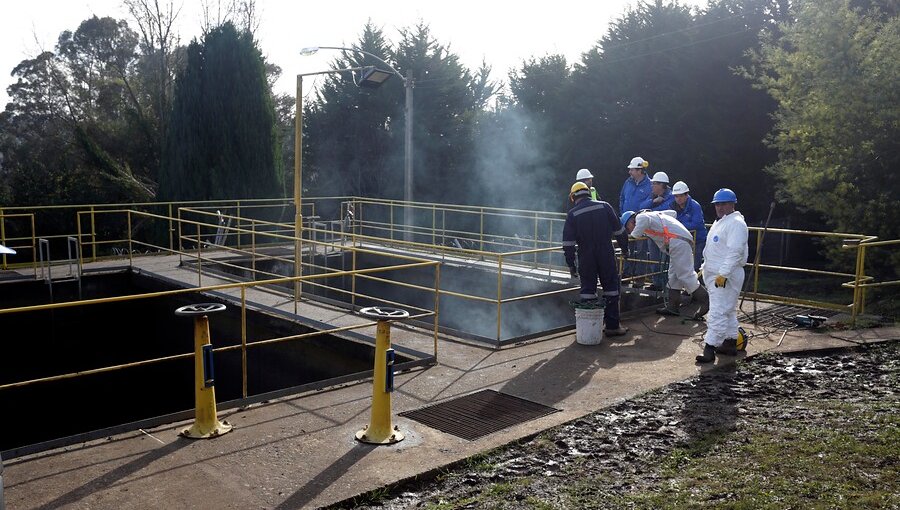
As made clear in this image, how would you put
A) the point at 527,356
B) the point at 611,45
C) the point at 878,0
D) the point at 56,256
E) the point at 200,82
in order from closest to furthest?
the point at 527,356 → the point at 878,0 → the point at 56,256 → the point at 200,82 → the point at 611,45

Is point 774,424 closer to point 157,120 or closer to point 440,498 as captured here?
point 440,498

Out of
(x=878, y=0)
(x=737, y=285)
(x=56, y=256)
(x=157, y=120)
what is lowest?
(x=56, y=256)

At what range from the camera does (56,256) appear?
26891 mm

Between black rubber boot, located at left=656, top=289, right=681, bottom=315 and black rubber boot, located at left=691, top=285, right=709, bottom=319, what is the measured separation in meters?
0.25

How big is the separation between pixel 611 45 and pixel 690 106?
5662mm

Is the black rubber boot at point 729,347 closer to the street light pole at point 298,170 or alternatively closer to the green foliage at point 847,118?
the street light pole at point 298,170

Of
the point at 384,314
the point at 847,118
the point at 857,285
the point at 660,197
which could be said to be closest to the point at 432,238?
the point at 847,118

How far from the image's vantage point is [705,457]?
6047 millimetres

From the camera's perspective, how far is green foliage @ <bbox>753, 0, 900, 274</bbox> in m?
18.5

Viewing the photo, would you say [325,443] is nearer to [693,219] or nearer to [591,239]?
[591,239]

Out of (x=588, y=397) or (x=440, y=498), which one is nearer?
(x=440, y=498)

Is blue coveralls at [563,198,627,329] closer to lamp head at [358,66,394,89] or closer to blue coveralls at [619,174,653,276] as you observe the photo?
blue coveralls at [619,174,653,276]

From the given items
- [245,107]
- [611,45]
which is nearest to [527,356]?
[245,107]

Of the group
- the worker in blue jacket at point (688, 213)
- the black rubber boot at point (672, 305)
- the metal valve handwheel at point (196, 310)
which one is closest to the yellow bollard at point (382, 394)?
the metal valve handwheel at point (196, 310)
